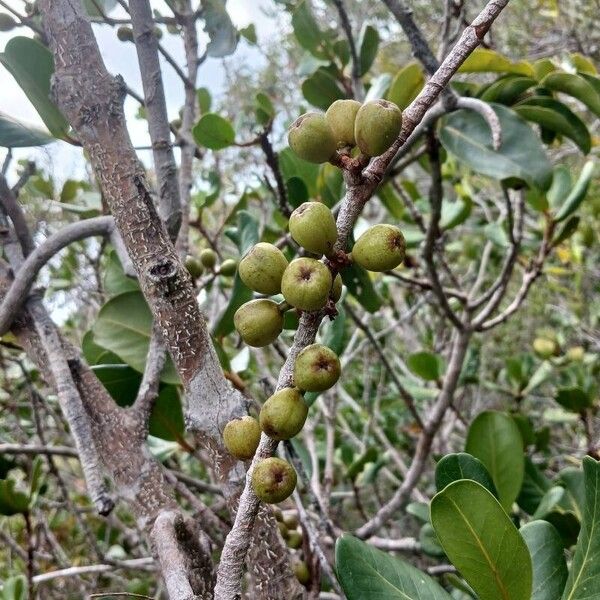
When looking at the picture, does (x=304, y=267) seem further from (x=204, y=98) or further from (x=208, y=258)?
(x=204, y=98)

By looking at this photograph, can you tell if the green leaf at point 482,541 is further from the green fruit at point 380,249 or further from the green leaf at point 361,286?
the green leaf at point 361,286

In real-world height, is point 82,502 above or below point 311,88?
below

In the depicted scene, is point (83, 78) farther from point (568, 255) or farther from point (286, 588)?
point (568, 255)

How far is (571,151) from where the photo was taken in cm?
334

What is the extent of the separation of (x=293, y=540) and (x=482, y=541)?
0.61 m

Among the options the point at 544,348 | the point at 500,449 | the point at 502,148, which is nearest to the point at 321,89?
the point at 502,148

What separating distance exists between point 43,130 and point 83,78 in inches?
10.9

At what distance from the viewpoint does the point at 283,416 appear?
1.49 feet

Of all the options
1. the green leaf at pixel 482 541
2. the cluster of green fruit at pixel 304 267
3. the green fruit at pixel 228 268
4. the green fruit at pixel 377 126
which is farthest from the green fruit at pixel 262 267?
the green fruit at pixel 228 268

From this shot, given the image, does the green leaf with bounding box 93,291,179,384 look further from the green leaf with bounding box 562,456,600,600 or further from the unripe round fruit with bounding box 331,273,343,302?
the green leaf with bounding box 562,456,600,600

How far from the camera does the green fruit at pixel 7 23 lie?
99cm

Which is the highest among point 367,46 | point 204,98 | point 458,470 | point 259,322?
point 204,98

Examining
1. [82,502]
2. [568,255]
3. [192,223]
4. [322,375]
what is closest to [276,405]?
[322,375]

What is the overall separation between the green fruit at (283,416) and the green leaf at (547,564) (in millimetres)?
352
